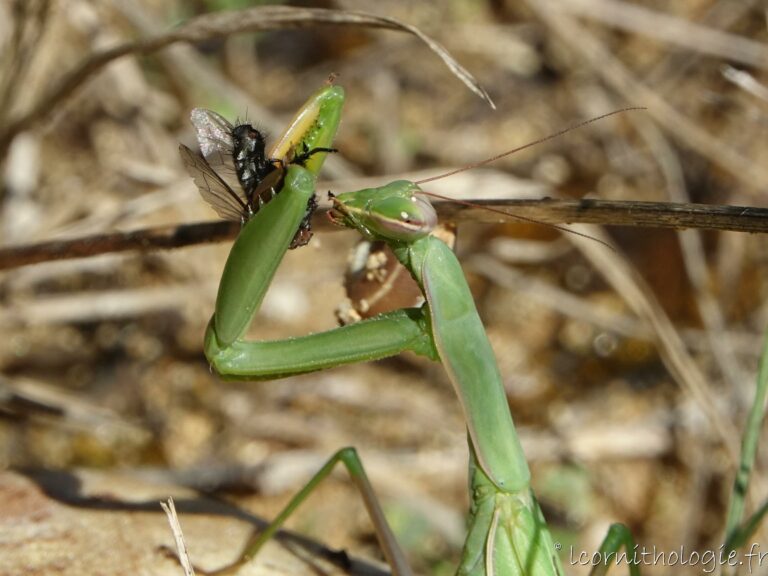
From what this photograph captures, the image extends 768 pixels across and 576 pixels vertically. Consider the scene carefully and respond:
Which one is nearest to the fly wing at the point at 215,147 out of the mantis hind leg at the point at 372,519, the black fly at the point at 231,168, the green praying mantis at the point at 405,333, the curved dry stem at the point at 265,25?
the black fly at the point at 231,168

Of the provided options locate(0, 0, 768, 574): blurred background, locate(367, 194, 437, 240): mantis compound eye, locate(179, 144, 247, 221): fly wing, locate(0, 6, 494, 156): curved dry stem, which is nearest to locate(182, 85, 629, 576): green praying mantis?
locate(367, 194, 437, 240): mantis compound eye

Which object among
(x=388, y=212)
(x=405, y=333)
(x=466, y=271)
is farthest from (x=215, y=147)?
(x=466, y=271)

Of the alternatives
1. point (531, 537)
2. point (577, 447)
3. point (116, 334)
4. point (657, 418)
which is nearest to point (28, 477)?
point (531, 537)

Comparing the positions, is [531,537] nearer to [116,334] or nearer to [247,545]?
[247,545]

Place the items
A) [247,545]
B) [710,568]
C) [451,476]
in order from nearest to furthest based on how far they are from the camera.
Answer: [247,545] → [710,568] → [451,476]

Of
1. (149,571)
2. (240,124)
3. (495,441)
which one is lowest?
(149,571)

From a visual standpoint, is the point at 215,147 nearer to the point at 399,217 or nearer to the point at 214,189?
the point at 214,189
